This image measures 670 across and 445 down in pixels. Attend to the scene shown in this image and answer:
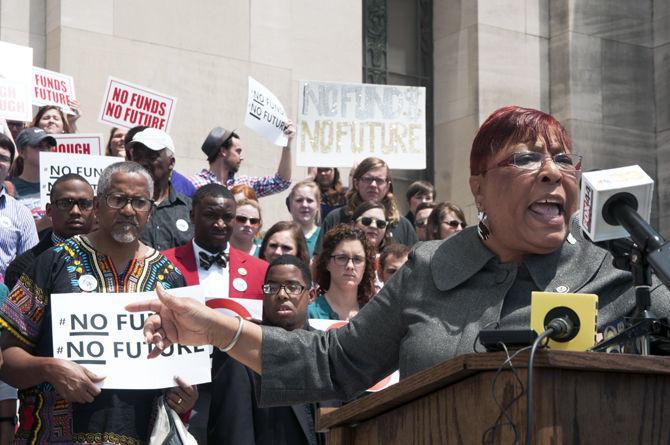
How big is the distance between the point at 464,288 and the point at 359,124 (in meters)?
8.26

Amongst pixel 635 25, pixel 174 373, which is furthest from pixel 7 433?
pixel 635 25

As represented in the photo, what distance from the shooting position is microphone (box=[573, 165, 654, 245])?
3.09 m

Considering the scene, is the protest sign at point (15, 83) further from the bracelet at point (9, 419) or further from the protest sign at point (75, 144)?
the bracelet at point (9, 419)

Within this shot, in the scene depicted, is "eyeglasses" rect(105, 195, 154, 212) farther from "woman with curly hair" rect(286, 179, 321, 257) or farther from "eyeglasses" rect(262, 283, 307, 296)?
"woman with curly hair" rect(286, 179, 321, 257)

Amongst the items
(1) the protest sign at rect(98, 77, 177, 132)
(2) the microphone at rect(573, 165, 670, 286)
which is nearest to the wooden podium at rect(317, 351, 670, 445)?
(2) the microphone at rect(573, 165, 670, 286)

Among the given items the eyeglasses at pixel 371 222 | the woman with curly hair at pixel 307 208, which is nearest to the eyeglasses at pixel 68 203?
the eyeglasses at pixel 371 222

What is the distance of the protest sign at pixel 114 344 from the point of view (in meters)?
5.59

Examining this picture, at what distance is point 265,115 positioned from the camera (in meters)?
11.1

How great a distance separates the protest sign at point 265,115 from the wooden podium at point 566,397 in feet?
27.3

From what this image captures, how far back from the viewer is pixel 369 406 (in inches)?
117

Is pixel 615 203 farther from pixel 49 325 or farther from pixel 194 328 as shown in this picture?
pixel 49 325

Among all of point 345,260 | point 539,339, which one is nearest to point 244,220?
point 345,260

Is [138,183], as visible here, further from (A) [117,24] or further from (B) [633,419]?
(A) [117,24]

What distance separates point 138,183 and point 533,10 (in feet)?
34.2
